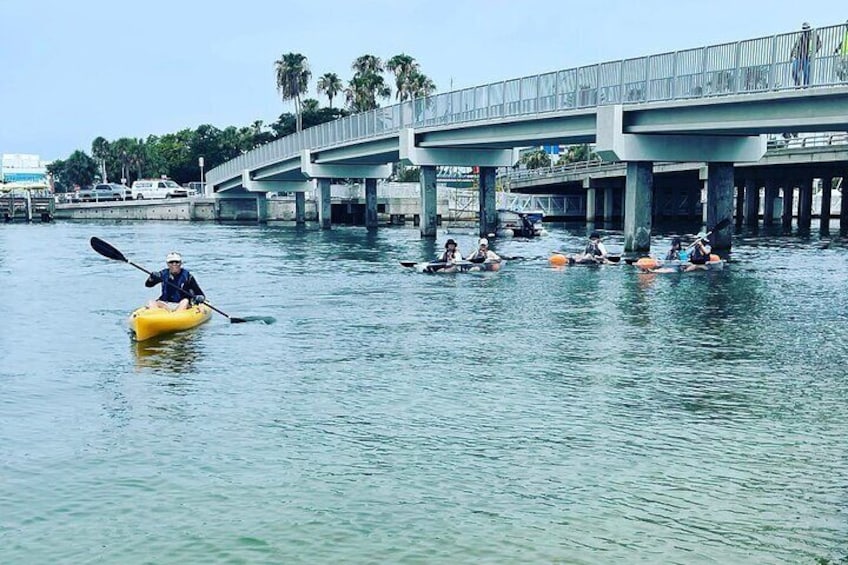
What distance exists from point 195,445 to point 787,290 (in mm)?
22976

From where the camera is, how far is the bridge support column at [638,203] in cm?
4088

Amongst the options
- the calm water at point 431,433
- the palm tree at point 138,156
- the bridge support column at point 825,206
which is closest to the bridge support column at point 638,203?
the calm water at point 431,433

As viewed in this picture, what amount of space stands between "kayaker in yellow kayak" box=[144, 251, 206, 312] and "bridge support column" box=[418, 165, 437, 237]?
3710 centimetres

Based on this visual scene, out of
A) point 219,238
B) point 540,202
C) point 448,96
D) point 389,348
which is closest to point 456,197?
point 540,202

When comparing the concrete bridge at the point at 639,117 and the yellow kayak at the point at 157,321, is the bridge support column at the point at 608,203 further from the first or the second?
the yellow kayak at the point at 157,321

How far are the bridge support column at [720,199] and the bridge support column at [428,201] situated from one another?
18928 mm

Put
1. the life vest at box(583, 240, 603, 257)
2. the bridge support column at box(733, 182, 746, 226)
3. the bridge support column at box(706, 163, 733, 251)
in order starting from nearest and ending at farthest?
the life vest at box(583, 240, 603, 257), the bridge support column at box(706, 163, 733, 251), the bridge support column at box(733, 182, 746, 226)

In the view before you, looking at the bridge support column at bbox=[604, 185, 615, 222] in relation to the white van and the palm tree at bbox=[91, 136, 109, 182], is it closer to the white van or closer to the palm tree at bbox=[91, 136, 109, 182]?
the white van

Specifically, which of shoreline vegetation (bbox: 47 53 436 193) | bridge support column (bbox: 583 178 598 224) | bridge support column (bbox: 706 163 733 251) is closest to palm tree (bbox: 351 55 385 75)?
shoreline vegetation (bbox: 47 53 436 193)

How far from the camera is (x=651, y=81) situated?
36875 millimetres

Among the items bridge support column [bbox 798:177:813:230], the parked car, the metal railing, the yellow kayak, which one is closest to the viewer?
the yellow kayak

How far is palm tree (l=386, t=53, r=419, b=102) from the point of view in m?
111

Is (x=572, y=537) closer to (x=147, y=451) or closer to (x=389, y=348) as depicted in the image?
(x=147, y=451)

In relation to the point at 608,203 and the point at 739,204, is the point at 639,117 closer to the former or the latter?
the point at 608,203
